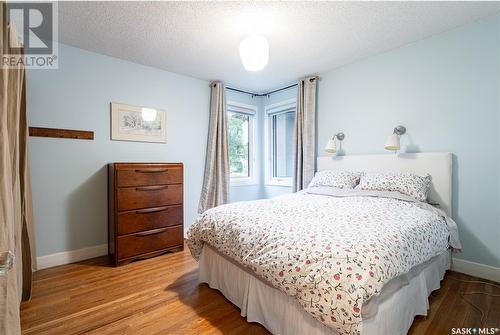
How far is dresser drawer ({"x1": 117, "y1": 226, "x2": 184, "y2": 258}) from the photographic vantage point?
7.68 ft

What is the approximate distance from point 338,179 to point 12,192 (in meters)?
2.64

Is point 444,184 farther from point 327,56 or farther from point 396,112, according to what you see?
point 327,56

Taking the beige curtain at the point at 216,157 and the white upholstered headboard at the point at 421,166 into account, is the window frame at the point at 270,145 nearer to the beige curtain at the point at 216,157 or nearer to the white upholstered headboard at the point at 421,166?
the beige curtain at the point at 216,157

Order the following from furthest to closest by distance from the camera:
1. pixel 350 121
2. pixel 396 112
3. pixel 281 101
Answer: pixel 281 101, pixel 350 121, pixel 396 112

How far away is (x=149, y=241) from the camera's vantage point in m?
2.50

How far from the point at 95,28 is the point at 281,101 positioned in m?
2.60

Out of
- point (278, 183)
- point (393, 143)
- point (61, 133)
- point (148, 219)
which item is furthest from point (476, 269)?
point (61, 133)

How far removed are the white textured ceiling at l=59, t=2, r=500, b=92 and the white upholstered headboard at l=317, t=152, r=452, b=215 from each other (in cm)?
118

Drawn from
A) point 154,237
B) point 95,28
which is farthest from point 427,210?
point 95,28

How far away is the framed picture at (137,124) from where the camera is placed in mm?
2676

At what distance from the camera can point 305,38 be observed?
2.27 metres

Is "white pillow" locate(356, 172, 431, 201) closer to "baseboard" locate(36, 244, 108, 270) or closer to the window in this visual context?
the window

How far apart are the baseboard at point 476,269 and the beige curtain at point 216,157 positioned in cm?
267

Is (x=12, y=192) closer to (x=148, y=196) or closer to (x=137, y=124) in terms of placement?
(x=148, y=196)
